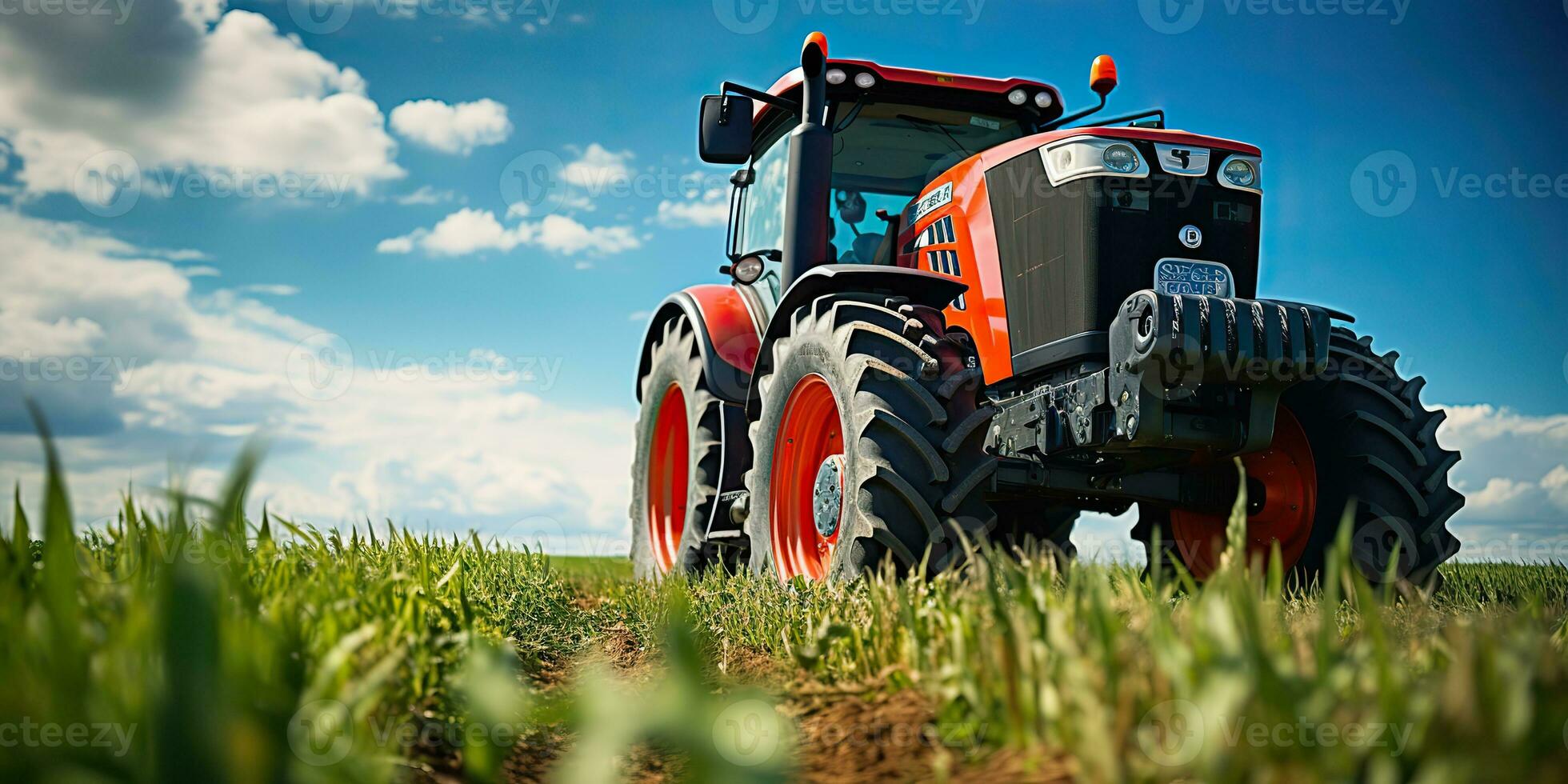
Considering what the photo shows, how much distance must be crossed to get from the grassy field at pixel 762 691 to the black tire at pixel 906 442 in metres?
1.16

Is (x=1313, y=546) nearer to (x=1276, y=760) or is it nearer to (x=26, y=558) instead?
(x=1276, y=760)

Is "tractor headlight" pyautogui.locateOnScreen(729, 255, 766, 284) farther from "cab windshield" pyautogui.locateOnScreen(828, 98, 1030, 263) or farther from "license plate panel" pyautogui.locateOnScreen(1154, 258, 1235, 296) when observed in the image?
"license plate panel" pyautogui.locateOnScreen(1154, 258, 1235, 296)

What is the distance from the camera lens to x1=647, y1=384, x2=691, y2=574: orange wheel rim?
7.09m

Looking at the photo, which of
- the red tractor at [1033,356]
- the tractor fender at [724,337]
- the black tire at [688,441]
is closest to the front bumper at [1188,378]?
the red tractor at [1033,356]

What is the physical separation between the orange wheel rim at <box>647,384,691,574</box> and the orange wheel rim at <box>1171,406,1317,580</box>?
143 inches

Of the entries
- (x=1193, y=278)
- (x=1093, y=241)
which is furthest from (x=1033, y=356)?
(x=1193, y=278)

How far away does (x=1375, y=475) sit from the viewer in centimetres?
402

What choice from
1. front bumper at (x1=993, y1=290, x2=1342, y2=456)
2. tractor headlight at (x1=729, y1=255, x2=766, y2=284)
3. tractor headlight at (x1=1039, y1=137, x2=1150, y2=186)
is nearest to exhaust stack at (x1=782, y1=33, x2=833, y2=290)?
tractor headlight at (x1=729, y1=255, x2=766, y2=284)

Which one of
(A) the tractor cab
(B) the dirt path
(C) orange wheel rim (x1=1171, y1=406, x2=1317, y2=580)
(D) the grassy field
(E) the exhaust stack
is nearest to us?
(D) the grassy field

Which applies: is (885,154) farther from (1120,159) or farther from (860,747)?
(860,747)

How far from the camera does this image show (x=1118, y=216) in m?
3.98

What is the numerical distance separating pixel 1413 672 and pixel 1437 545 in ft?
9.10

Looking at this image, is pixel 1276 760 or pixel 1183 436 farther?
pixel 1183 436

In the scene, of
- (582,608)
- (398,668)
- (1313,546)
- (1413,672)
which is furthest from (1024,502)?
(398,668)
